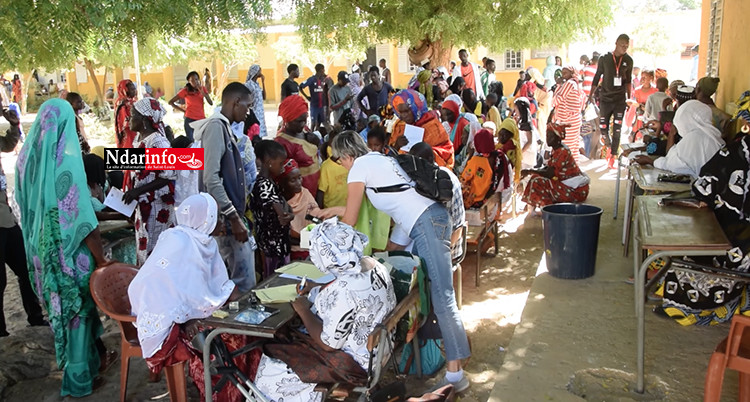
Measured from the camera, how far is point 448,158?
22.1 feet

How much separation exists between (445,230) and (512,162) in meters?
4.08

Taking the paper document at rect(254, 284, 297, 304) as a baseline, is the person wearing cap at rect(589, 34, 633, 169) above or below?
above

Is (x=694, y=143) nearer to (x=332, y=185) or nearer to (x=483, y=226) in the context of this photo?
(x=483, y=226)

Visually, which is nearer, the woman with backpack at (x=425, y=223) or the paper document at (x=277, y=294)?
the paper document at (x=277, y=294)

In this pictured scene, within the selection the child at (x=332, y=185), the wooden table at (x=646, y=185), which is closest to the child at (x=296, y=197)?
A: the child at (x=332, y=185)

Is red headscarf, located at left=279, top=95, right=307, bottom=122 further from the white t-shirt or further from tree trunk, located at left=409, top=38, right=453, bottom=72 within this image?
tree trunk, located at left=409, top=38, right=453, bottom=72

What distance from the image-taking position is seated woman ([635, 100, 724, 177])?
217 inches

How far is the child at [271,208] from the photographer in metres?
4.75

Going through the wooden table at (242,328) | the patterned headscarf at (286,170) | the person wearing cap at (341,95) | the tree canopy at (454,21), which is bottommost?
the wooden table at (242,328)

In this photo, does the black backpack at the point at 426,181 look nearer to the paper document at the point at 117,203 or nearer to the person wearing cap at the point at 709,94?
the paper document at the point at 117,203

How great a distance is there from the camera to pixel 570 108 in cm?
1130

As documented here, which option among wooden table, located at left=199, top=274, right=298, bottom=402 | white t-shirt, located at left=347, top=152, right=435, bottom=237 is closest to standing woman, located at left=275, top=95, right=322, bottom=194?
white t-shirt, located at left=347, top=152, right=435, bottom=237

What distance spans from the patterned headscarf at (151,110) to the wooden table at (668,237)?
352 cm

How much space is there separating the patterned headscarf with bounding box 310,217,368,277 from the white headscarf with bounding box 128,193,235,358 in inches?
31.0
